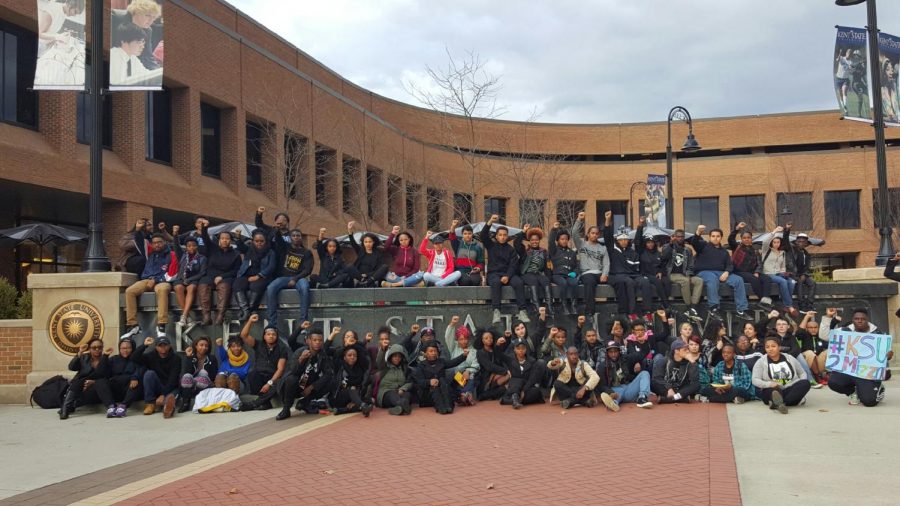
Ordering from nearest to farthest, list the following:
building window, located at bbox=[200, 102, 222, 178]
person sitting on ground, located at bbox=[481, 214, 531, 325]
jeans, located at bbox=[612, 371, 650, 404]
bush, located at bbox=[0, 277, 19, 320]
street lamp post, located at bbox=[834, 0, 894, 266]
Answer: jeans, located at bbox=[612, 371, 650, 404] < person sitting on ground, located at bbox=[481, 214, 531, 325] < bush, located at bbox=[0, 277, 19, 320] < street lamp post, located at bbox=[834, 0, 894, 266] < building window, located at bbox=[200, 102, 222, 178]

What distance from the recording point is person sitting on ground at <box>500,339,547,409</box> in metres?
10.8

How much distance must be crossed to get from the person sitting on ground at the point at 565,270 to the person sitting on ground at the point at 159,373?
607cm

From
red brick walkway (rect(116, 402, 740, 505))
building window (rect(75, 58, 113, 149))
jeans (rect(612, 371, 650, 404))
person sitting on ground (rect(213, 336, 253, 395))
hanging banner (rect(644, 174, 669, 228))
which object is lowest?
red brick walkway (rect(116, 402, 740, 505))

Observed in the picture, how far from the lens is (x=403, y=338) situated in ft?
39.5

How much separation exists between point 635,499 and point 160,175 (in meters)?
22.3

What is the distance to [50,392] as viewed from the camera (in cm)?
1156

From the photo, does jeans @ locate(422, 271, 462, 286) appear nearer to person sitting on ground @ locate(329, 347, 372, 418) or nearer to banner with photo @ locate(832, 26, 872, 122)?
person sitting on ground @ locate(329, 347, 372, 418)

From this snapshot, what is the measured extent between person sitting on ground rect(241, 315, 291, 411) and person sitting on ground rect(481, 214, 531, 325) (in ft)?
11.2

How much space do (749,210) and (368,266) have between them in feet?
134

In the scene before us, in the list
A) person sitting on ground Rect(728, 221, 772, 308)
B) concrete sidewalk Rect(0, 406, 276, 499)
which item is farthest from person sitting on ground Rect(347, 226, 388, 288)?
person sitting on ground Rect(728, 221, 772, 308)

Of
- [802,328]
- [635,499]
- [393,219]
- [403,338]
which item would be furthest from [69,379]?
[393,219]

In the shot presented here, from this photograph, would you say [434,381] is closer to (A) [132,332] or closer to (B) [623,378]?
(B) [623,378]

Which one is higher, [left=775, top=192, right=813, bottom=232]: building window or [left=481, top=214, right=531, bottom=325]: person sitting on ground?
[left=775, top=192, right=813, bottom=232]: building window

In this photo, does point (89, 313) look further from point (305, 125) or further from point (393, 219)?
point (393, 219)
